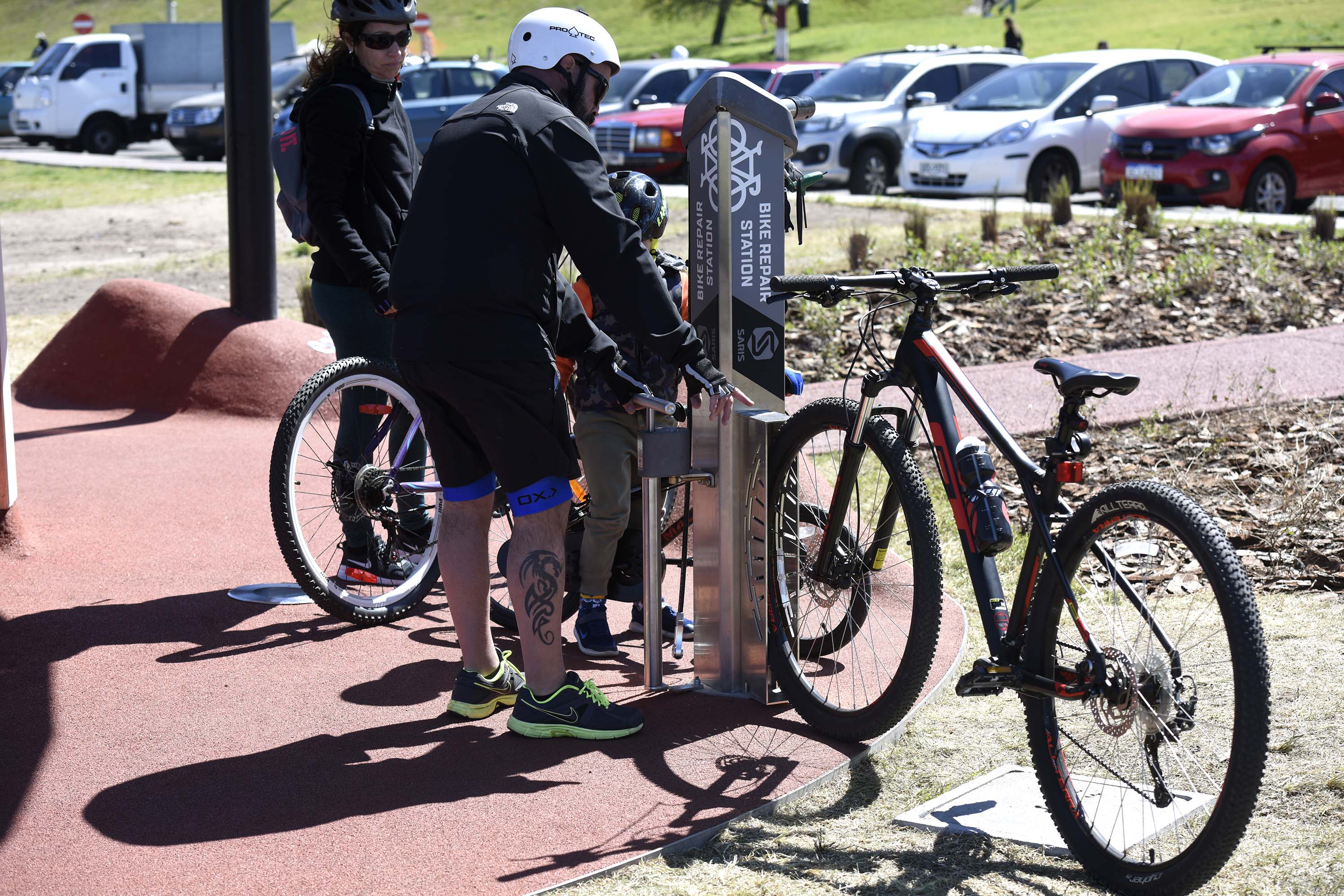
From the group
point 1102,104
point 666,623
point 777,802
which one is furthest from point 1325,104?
point 777,802

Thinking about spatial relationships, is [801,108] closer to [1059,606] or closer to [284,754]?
[1059,606]

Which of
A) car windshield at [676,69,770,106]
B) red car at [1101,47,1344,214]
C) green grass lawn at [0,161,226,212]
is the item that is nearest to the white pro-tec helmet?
red car at [1101,47,1344,214]

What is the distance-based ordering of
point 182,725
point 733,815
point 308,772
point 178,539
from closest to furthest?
1. point 733,815
2. point 308,772
3. point 182,725
4. point 178,539

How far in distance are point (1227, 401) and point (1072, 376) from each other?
4.67 m

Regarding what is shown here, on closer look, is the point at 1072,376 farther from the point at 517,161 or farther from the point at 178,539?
the point at 178,539

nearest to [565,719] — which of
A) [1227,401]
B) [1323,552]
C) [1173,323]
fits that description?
[1323,552]

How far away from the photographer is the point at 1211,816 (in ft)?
9.87

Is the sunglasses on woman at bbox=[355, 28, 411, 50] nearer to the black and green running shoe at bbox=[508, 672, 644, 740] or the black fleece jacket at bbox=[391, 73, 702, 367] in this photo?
the black fleece jacket at bbox=[391, 73, 702, 367]

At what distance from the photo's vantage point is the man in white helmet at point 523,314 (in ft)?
12.3

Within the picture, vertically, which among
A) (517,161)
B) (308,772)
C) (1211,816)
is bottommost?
(308,772)

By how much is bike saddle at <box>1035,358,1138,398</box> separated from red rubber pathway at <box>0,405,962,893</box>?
4.01ft

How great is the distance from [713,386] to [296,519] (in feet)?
5.77

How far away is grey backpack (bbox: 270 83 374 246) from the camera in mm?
5035

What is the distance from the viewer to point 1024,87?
1744 cm
